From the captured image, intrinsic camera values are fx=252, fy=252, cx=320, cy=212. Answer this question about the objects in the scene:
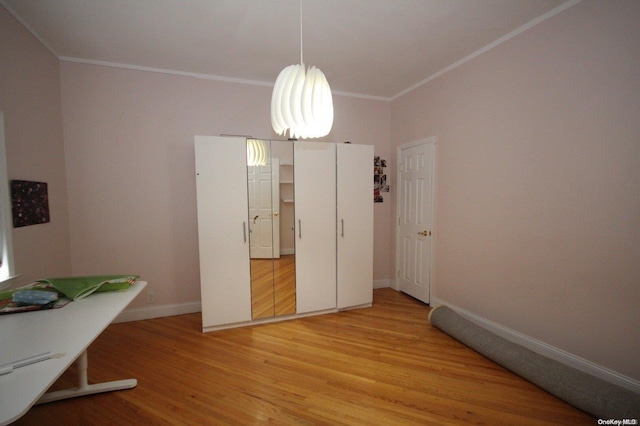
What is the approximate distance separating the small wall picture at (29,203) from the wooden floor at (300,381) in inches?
49.7

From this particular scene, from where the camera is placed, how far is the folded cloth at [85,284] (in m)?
1.62

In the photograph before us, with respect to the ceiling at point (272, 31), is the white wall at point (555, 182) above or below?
below

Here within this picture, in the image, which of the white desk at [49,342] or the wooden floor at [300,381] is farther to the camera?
the wooden floor at [300,381]

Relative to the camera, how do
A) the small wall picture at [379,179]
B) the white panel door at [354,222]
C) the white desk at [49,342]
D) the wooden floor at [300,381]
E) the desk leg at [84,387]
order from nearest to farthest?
the white desk at [49,342] < the wooden floor at [300,381] < the desk leg at [84,387] < the white panel door at [354,222] < the small wall picture at [379,179]

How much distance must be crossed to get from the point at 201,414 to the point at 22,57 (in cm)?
309

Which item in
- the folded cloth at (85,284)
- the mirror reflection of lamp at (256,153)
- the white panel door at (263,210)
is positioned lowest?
the folded cloth at (85,284)

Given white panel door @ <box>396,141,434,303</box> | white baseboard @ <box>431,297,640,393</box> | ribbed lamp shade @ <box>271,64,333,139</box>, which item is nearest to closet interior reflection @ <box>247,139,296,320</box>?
ribbed lamp shade @ <box>271,64,333,139</box>

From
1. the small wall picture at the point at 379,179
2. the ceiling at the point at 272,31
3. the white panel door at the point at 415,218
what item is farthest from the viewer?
the small wall picture at the point at 379,179

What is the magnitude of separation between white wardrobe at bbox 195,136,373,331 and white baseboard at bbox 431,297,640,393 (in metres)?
1.27

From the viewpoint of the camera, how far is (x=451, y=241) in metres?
2.90

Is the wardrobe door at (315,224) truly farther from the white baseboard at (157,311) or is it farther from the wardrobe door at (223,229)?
the white baseboard at (157,311)

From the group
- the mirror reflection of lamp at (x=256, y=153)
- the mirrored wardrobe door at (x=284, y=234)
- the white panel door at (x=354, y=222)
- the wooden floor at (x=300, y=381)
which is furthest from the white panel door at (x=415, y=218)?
the mirror reflection of lamp at (x=256, y=153)

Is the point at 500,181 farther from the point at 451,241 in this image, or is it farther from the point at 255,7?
the point at 255,7

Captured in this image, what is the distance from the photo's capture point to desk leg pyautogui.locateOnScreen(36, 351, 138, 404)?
1.73m
